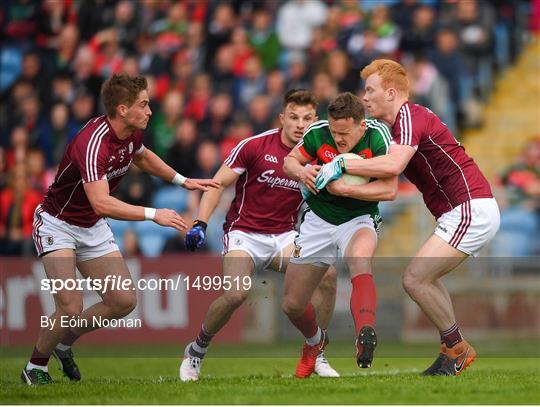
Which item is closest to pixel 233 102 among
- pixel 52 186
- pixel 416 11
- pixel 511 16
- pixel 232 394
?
pixel 416 11

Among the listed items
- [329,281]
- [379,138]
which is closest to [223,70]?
[329,281]

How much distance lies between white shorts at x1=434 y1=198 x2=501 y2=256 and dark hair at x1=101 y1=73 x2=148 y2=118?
2.73 metres

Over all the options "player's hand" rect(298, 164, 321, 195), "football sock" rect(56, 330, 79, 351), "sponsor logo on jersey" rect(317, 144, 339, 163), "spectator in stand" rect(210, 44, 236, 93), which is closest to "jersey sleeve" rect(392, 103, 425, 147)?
"sponsor logo on jersey" rect(317, 144, 339, 163)

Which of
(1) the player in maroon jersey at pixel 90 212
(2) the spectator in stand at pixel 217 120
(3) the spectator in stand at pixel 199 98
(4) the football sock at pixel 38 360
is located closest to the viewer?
(1) the player in maroon jersey at pixel 90 212

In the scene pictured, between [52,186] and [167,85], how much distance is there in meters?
9.88

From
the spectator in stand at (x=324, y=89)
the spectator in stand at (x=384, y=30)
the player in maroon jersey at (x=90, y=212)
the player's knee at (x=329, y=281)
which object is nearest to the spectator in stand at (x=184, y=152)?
the spectator in stand at (x=324, y=89)

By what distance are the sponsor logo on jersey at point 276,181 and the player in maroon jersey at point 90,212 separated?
1.79 feet

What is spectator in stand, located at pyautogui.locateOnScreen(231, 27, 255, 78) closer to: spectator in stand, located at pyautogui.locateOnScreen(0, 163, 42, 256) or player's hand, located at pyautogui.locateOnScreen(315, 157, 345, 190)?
spectator in stand, located at pyautogui.locateOnScreen(0, 163, 42, 256)

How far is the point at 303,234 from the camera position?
10.6 meters

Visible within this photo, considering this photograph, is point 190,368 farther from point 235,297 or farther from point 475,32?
point 475,32

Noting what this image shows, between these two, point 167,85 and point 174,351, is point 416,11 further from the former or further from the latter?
point 174,351

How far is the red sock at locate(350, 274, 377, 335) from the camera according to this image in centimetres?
960

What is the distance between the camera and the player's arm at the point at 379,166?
984 cm

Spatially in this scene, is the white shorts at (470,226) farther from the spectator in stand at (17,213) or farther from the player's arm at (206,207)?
the spectator in stand at (17,213)
